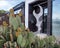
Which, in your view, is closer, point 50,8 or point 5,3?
point 50,8

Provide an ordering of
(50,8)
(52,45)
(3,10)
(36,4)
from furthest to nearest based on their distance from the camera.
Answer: (3,10) → (36,4) → (50,8) → (52,45)

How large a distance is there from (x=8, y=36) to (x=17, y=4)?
10.4m

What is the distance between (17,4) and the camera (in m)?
13.0

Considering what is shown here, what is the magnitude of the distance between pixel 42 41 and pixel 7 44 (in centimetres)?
43

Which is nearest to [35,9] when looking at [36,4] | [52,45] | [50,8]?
[36,4]

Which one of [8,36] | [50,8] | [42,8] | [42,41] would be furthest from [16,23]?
[42,8]

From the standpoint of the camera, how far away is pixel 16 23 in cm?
260

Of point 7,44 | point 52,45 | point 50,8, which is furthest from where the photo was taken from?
point 50,8

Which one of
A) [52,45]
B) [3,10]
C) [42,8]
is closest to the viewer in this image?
[52,45]

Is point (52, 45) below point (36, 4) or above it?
below

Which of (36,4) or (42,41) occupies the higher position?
(36,4)

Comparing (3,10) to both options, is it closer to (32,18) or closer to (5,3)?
(5,3)

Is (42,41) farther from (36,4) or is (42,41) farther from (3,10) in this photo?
(3,10)

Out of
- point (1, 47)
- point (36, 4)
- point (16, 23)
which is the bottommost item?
point (1, 47)
